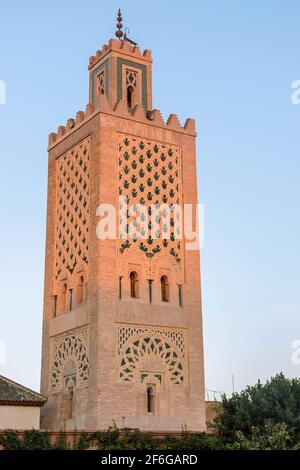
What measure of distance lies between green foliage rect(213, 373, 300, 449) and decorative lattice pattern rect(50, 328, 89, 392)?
183 inches

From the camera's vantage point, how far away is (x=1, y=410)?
840 inches

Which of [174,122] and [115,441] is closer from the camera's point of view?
[115,441]

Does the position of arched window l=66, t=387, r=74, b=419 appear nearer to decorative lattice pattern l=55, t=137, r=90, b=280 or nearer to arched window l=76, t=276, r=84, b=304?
arched window l=76, t=276, r=84, b=304

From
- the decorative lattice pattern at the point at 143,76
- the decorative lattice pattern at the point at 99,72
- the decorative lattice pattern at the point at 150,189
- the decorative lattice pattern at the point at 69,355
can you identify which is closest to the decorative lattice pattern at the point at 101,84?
the decorative lattice pattern at the point at 99,72

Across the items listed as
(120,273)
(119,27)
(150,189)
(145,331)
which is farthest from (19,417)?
(119,27)

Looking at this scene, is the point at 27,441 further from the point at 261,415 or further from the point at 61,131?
the point at 61,131

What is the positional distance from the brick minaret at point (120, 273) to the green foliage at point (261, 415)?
3548mm

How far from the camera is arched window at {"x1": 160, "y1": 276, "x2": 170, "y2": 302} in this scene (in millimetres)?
22953


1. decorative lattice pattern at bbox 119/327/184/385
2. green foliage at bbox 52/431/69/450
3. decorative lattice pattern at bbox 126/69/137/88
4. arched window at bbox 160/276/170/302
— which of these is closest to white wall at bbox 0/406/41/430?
decorative lattice pattern at bbox 119/327/184/385

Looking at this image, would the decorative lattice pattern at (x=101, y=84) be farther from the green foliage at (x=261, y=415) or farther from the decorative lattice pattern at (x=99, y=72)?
the green foliage at (x=261, y=415)

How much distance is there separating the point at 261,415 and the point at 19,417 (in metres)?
7.40

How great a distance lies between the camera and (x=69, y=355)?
73.6ft

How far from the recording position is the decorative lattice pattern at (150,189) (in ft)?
75.1
